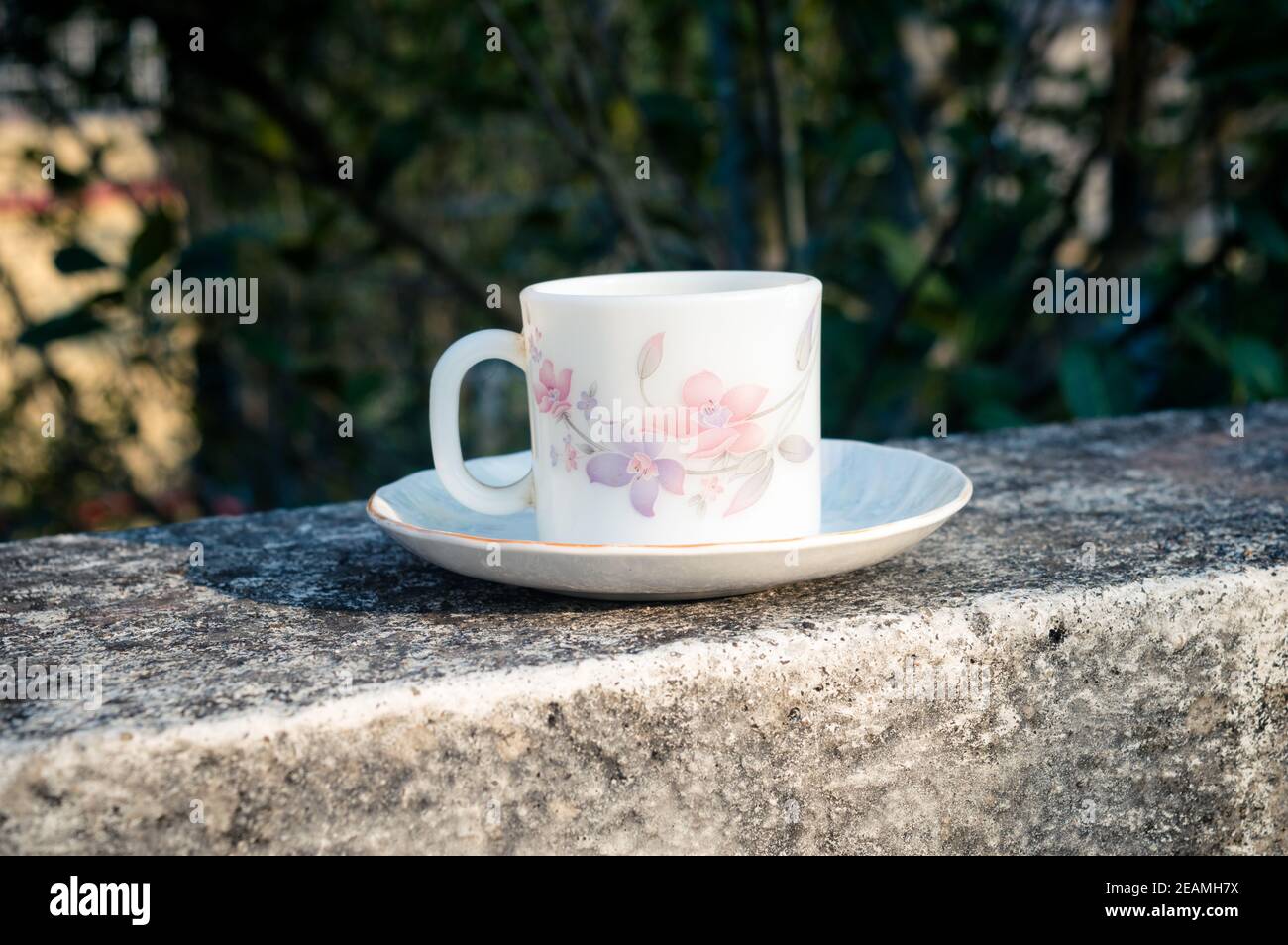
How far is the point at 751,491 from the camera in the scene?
84 cm

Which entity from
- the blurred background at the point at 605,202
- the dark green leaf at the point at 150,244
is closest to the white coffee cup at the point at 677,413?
the blurred background at the point at 605,202

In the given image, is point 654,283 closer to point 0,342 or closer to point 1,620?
point 1,620

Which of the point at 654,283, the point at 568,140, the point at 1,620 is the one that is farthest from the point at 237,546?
the point at 568,140

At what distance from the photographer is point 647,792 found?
2.44 ft

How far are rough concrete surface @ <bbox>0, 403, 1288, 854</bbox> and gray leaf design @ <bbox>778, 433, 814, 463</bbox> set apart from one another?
0.31ft

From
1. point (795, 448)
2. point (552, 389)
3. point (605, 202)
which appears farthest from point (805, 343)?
point (605, 202)

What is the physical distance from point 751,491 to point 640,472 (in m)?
0.07

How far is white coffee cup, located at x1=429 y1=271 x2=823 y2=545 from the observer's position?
2.68 ft

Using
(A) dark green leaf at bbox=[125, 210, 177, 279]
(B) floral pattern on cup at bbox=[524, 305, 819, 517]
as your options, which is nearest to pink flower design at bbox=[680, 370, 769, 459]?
(B) floral pattern on cup at bbox=[524, 305, 819, 517]

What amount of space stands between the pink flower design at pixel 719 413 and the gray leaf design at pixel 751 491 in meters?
0.02

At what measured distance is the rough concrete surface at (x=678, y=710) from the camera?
2.22 ft

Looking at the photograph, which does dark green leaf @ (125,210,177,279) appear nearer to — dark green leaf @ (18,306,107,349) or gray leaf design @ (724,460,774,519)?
dark green leaf @ (18,306,107,349)

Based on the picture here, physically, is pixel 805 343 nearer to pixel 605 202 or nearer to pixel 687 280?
pixel 687 280
